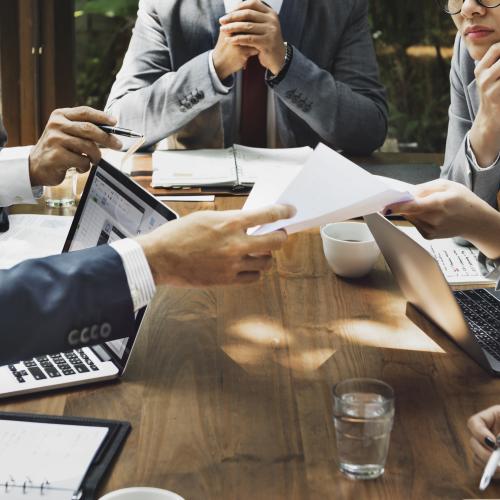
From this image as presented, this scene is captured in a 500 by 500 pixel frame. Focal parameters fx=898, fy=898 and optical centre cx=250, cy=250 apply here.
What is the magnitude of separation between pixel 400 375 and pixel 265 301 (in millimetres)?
353

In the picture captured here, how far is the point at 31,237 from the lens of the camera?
1.95 m

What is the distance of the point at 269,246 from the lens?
52.4 inches

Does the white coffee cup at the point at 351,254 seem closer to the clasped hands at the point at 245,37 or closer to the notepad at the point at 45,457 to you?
the notepad at the point at 45,457

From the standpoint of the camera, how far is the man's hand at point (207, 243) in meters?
1.31

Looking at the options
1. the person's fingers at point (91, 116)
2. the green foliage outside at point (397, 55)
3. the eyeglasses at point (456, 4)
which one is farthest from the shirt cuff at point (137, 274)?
the green foliage outside at point (397, 55)

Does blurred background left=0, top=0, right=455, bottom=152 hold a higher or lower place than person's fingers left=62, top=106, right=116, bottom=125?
lower

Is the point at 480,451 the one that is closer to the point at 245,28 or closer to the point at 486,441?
the point at 486,441

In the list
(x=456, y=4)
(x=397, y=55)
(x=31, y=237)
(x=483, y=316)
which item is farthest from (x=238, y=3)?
(x=397, y=55)

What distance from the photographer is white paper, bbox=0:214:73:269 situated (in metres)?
1.84

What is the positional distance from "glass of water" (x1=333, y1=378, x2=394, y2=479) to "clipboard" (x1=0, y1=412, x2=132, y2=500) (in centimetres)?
29

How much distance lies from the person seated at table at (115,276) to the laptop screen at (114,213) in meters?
0.08

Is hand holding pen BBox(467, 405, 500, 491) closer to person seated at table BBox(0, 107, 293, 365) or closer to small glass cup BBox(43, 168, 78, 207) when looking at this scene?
person seated at table BBox(0, 107, 293, 365)

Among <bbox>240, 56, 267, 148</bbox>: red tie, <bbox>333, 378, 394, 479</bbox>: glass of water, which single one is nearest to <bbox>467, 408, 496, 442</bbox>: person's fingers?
<bbox>333, 378, 394, 479</bbox>: glass of water

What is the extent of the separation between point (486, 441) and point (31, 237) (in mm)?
1160
